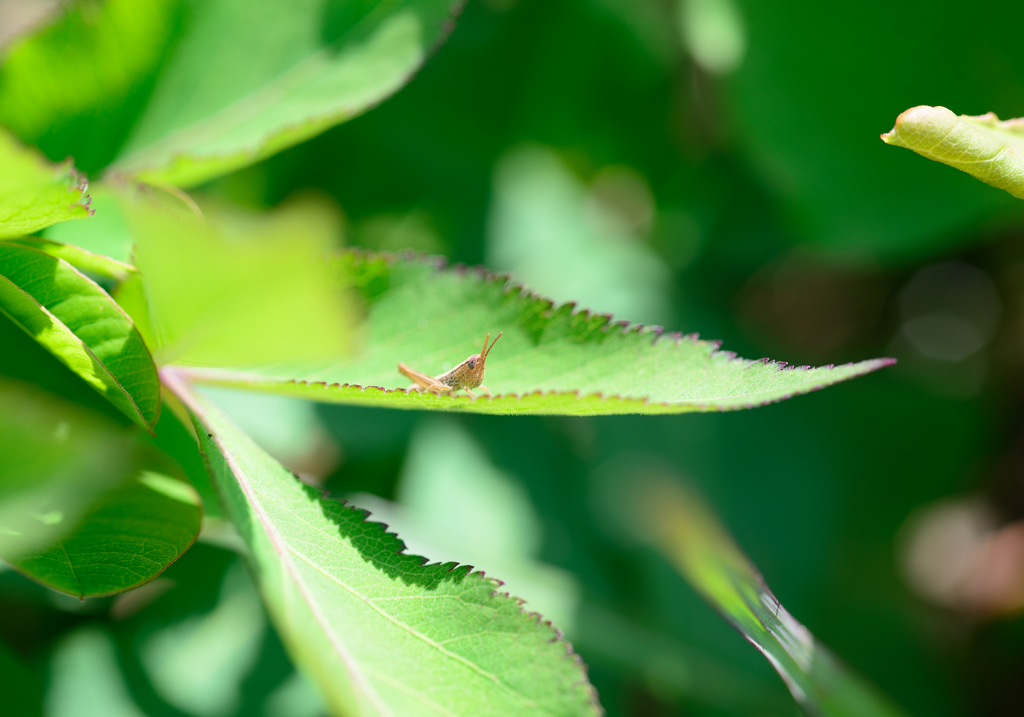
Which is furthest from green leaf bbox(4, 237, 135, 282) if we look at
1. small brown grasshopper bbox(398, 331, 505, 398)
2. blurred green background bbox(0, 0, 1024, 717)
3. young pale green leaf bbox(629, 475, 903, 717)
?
blurred green background bbox(0, 0, 1024, 717)

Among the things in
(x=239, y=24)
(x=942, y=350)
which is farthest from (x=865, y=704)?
(x=942, y=350)

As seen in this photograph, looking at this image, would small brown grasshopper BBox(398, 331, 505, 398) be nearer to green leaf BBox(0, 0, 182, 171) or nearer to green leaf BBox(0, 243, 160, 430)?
green leaf BBox(0, 243, 160, 430)

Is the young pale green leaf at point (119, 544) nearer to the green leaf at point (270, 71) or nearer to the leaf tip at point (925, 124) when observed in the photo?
the green leaf at point (270, 71)


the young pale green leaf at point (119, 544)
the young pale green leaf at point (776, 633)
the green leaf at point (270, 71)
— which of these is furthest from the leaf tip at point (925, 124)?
the young pale green leaf at point (119, 544)

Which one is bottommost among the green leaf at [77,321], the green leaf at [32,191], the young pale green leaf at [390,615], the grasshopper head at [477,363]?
the young pale green leaf at [390,615]

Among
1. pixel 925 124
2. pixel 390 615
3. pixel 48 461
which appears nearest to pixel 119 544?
pixel 48 461

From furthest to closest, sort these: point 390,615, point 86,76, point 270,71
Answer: point 270,71
point 86,76
point 390,615

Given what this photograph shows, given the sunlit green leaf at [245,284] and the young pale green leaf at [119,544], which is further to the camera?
→ the young pale green leaf at [119,544]

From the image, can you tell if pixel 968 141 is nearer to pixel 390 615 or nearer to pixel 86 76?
pixel 390 615
